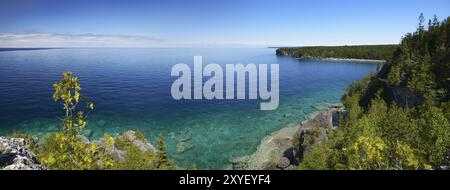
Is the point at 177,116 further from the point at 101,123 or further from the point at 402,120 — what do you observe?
the point at 402,120

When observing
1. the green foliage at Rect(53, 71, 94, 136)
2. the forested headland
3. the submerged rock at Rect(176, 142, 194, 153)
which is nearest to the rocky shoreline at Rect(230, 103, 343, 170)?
the forested headland

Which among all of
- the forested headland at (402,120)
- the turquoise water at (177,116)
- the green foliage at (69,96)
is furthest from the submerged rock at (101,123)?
→ the green foliage at (69,96)

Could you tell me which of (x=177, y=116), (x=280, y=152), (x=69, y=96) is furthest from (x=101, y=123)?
(x=69, y=96)

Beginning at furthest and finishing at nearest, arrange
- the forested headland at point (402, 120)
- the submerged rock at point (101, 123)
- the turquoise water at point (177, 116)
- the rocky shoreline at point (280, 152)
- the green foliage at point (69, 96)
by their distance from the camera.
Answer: the submerged rock at point (101, 123)
the turquoise water at point (177, 116)
the rocky shoreline at point (280, 152)
the forested headland at point (402, 120)
the green foliage at point (69, 96)

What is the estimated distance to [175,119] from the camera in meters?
58.2

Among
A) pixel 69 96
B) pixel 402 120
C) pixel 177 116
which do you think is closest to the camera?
pixel 69 96

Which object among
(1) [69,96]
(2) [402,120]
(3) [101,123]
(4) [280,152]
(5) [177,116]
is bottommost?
(4) [280,152]

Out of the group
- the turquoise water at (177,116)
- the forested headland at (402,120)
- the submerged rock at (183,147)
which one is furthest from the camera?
the turquoise water at (177,116)

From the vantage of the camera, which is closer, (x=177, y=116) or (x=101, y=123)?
(x=101, y=123)

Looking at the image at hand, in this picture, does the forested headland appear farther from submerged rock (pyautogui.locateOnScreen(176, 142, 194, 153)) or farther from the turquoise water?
submerged rock (pyautogui.locateOnScreen(176, 142, 194, 153))

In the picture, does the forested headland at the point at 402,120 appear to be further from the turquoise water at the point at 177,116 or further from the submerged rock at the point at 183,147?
the submerged rock at the point at 183,147

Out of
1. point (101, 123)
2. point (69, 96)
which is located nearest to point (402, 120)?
point (69, 96)

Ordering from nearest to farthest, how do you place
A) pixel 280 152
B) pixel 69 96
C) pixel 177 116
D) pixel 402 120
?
pixel 69 96, pixel 402 120, pixel 280 152, pixel 177 116

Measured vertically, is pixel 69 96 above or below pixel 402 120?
above
